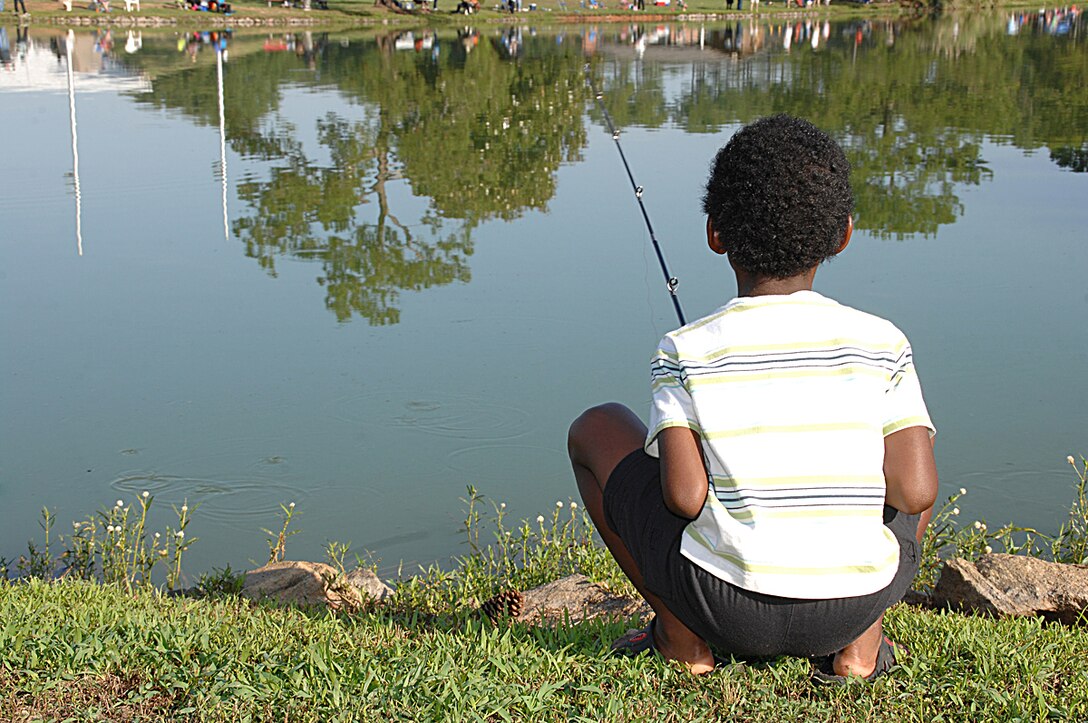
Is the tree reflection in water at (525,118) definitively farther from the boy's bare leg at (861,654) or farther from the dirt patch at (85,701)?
the boy's bare leg at (861,654)

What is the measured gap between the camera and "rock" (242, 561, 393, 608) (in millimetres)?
3730

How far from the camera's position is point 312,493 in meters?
4.93

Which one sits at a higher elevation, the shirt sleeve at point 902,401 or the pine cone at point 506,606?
the shirt sleeve at point 902,401

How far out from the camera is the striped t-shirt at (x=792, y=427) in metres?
2.25

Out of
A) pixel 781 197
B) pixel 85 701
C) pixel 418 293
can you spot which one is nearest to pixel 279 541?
pixel 85 701

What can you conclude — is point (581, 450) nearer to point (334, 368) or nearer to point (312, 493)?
point (312, 493)

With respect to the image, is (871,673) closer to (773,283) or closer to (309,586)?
(773,283)

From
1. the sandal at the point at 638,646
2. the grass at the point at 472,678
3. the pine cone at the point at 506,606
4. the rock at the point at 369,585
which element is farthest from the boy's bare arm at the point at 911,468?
the rock at the point at 369,585

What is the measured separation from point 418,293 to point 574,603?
4.41 meters

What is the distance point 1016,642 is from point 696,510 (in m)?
1.01

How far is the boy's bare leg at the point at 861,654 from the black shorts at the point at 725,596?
0.09 m

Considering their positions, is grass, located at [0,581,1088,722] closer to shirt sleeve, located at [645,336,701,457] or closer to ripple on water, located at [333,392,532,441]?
shirt sleeve, located at [645,336,701,457]

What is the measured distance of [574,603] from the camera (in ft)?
11.4

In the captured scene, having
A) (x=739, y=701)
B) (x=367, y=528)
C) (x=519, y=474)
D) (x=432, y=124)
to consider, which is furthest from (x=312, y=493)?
(x=432, y=124)
